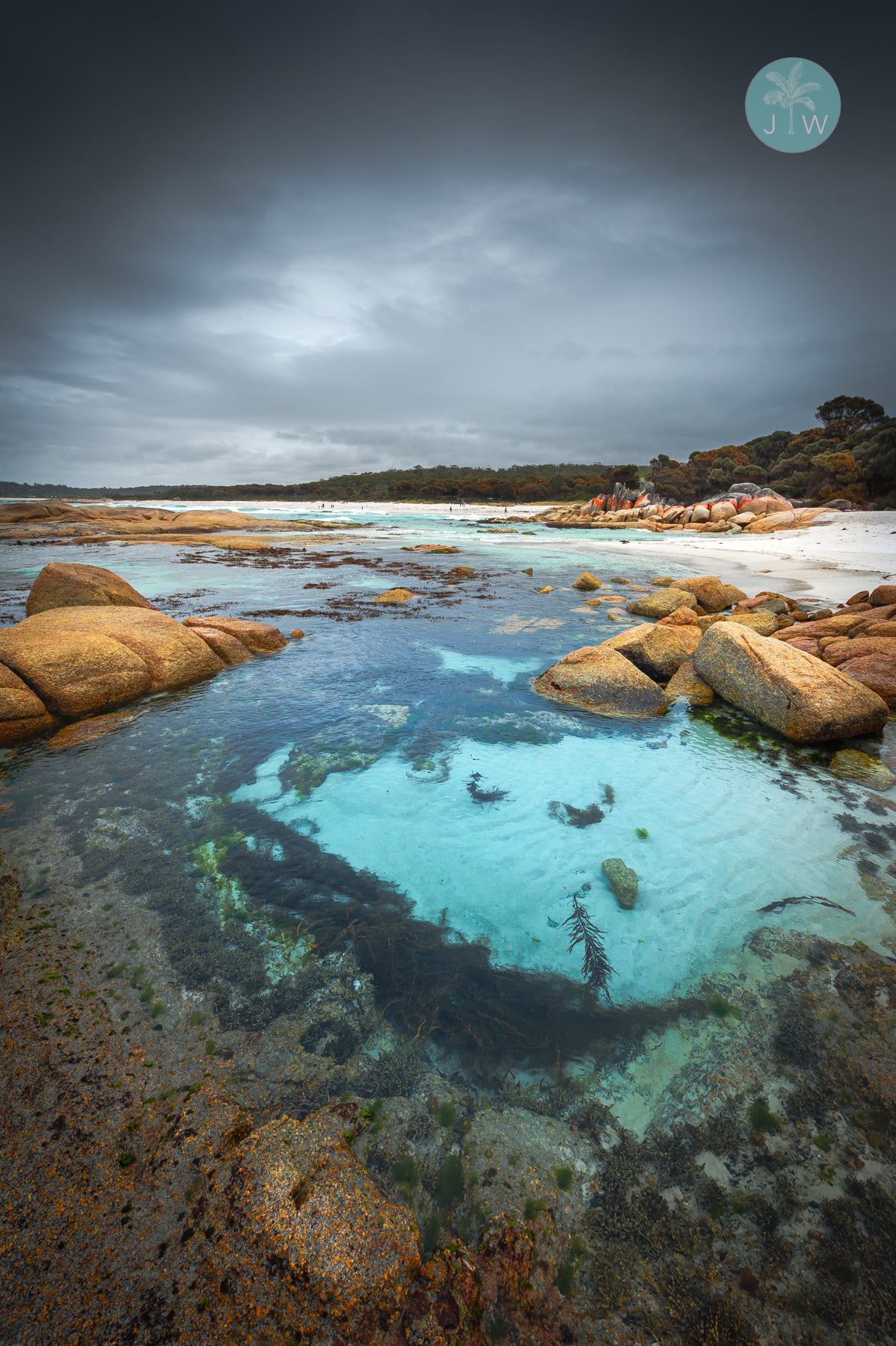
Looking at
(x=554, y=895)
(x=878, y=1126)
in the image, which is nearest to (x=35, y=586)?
(x=554, y=895)

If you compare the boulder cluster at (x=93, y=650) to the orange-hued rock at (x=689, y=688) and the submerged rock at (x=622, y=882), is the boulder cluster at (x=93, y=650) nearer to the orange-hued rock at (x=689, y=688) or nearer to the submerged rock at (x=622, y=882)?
the submerged rock at (x=622, y=882)

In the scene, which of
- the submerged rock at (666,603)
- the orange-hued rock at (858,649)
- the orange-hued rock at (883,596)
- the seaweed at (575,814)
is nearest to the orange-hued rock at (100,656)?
the seaweed at (575,814)

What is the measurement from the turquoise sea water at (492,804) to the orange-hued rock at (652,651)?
3.88 ft

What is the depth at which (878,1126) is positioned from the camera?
2492 millimetres

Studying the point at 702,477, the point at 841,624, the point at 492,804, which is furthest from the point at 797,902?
the point at 702,477

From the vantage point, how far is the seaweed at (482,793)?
5566mm

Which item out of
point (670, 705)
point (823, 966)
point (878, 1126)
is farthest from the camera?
point (670, 705)

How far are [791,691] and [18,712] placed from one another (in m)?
10.3

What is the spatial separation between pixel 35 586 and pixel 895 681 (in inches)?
595

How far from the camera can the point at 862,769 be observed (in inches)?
234

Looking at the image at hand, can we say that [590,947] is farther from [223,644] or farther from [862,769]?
[223,644]

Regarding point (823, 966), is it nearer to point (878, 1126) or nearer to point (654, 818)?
point (878, 1126)

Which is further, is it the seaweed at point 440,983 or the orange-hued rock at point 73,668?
the orange-hued rock at point 73,668

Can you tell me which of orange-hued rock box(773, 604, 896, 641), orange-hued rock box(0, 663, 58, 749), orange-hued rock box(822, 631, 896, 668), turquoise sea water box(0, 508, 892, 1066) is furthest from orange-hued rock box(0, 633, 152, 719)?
orange-hued rock box(773, 604, 896, 641)
